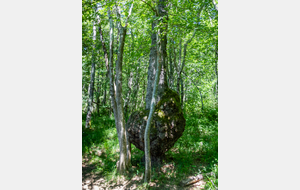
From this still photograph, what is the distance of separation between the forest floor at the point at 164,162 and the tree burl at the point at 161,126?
429mm

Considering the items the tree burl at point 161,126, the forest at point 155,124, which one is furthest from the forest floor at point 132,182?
the tree burl at point 161,126

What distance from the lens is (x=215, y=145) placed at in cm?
410

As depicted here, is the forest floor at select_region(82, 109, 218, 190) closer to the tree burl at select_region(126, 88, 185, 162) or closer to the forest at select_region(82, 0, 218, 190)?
the forest at select_region(82, 0, 218, 190)

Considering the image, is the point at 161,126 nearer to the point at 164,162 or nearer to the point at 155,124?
the point at 155,124

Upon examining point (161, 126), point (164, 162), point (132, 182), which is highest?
point (161, 126)

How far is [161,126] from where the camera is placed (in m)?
3.34

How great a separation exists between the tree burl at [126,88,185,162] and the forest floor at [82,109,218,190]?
1.41 ft

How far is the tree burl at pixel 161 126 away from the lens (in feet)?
11.0

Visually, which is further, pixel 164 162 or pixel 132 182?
pixel 164 162

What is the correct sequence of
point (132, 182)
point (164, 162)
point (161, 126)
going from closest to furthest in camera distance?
point (132, 182)
point (161, 126)
point (164, 162)

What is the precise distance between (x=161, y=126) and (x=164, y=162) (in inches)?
34.6

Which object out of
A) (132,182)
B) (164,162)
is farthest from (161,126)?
(132,182)
